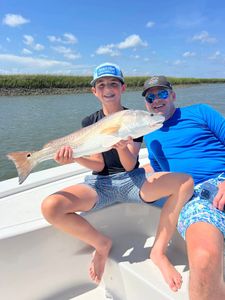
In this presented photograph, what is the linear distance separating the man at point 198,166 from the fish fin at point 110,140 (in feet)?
2.01

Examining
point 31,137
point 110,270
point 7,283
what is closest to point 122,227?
point 110,270

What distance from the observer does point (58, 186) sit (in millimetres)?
2916

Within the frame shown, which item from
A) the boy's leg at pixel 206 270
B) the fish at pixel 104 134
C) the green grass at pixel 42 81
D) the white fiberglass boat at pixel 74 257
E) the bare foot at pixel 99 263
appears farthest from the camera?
the green grass at pixel 42 81

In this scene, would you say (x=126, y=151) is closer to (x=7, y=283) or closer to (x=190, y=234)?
(x=190, y=234)

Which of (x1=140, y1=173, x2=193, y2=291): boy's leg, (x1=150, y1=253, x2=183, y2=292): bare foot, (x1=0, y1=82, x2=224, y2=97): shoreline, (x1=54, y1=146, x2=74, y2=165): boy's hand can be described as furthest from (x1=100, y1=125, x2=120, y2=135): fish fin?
(x1=0, y1=82, x2=224, y2=97): shoreline

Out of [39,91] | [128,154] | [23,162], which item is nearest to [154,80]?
[128,154]

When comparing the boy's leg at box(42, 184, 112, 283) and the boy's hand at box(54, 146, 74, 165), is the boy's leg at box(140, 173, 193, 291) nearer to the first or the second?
the boy's leg at box(42, 184, 112, 283)

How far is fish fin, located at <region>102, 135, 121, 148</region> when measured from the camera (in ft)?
6.53

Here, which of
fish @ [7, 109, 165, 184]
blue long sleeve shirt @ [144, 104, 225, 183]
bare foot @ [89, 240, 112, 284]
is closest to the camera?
fish @ [7, 109, 165, 184]

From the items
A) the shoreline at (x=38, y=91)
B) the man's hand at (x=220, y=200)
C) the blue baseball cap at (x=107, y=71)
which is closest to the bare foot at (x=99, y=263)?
the man's hand at (x=220, y=200)

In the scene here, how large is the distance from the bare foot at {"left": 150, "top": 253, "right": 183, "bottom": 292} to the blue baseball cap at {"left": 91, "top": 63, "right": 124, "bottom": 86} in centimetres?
128

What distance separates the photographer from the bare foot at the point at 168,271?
196 cm

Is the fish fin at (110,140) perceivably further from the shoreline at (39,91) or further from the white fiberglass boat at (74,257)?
the shoreline at (39,91)

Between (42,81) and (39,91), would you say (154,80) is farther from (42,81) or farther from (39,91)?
(42,81)
